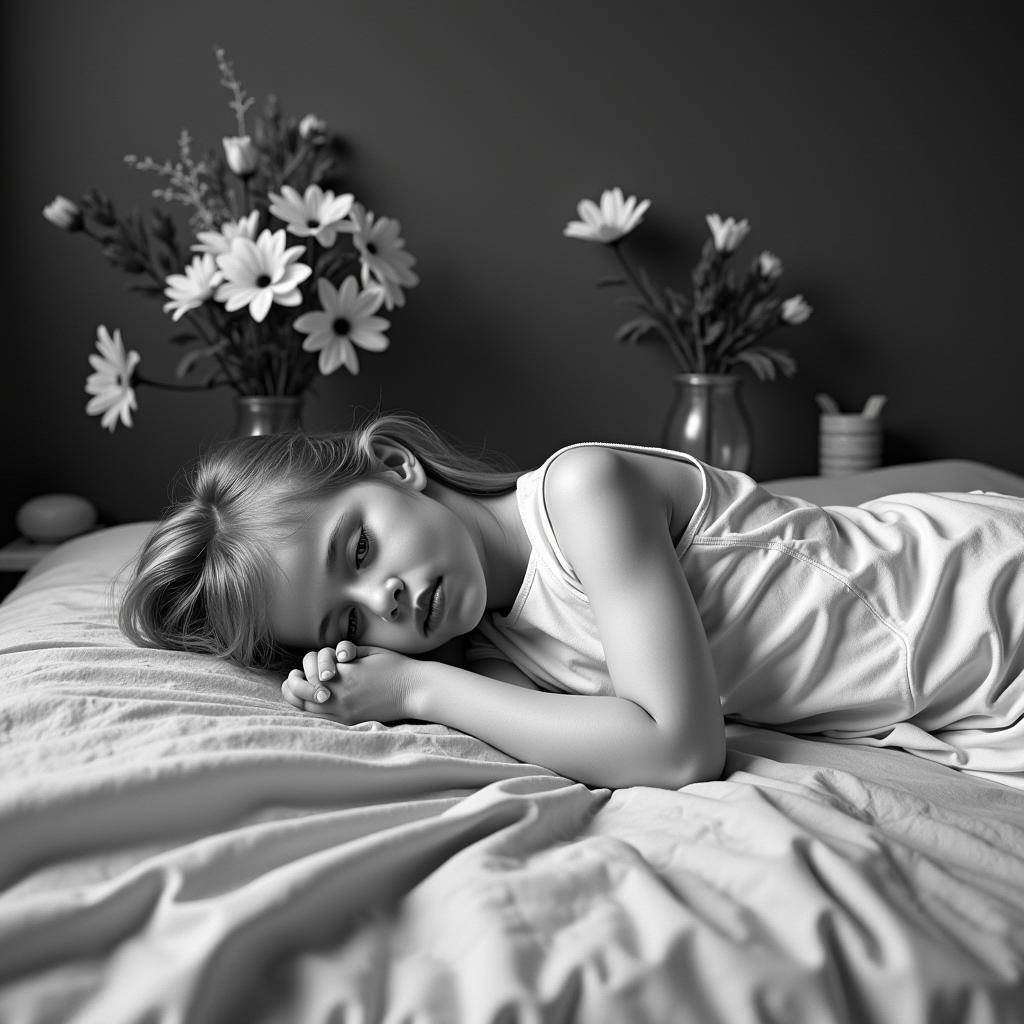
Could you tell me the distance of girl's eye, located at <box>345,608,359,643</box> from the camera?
112 cm

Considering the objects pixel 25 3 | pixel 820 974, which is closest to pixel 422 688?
pixel 820 974

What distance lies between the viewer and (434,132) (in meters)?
2.25

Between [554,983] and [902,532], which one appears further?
[902,532]

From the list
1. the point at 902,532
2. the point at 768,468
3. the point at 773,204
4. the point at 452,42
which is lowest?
the point at 768,468

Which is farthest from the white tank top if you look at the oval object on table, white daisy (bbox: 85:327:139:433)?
the oval object on table

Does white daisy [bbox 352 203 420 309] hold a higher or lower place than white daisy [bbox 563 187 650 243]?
lower

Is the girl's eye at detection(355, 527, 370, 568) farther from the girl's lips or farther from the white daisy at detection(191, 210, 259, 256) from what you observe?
the white daisy at detection(191, 210, 259, 256)

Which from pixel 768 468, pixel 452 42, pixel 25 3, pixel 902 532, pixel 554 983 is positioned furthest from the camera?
pixel 768 468

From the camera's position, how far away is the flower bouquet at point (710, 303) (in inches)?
85.5

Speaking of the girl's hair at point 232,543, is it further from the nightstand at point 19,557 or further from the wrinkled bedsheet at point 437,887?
the nightstand at point 19,557

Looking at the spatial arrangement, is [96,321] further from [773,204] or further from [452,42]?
[773,204]

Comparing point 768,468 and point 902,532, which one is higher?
point 902,532

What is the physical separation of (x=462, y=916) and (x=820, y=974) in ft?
0.69

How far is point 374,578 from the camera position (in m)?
1.07
